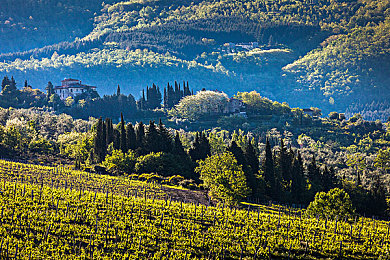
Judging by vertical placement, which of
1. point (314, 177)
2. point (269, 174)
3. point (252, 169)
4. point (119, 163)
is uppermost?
point (119, 163)

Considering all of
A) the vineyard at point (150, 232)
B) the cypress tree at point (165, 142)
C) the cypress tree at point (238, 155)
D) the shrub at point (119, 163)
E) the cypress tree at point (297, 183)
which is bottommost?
the vineyard at point (150, 232)

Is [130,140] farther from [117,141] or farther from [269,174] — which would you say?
[269,174]

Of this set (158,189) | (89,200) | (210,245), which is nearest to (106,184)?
(158,189)

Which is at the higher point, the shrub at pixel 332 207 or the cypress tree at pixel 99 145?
the cypress tree at pixel 99 145

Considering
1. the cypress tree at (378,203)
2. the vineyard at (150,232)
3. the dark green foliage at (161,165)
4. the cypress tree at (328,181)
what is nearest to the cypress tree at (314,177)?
the cypress tree at (328,181)

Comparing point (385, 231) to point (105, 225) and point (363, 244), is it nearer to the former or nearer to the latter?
point (363, 244)

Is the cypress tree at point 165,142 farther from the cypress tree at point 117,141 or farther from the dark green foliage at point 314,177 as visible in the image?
the dark green foliage at point 314,177

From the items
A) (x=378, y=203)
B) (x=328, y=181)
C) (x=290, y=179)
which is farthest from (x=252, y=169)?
(x=378, y=203)

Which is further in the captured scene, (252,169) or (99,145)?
(99,145)
